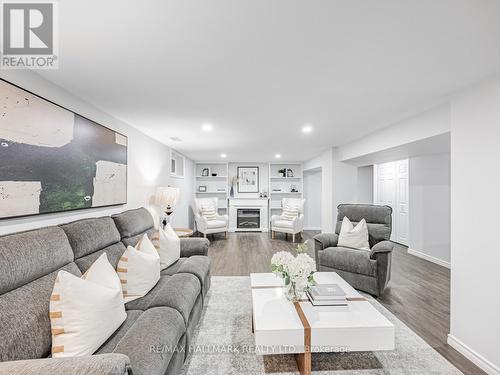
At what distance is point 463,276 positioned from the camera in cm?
208

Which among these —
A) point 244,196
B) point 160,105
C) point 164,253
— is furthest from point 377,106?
point 244,196

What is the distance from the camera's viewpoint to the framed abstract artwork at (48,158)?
5.12 feet

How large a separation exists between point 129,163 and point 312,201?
6042mm

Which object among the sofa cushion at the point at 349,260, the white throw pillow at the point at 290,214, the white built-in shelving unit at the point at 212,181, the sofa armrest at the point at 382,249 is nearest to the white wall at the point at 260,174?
the white built-in shelving unit at the point at 212,181

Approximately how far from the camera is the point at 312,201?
7.98m

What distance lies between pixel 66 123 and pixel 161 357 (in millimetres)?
2003

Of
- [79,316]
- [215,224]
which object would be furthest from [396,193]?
[79,316]

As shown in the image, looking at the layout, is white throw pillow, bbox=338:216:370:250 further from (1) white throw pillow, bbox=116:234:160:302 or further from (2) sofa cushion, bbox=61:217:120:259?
(2) sofa cushion, bbox=61:217:120:259

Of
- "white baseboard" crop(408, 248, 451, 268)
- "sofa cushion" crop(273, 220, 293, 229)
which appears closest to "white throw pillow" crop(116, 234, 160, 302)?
"sofa cushion" crop(273, 220, 293, 229)

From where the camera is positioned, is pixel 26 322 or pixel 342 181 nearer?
pixel 26 322

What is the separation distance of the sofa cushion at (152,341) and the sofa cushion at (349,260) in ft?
7.46

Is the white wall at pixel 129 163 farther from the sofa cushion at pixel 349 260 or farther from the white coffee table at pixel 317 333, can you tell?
the sofa cushion at pixel 349 260

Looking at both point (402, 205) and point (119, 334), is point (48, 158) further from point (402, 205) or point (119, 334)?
point (402, 205)
